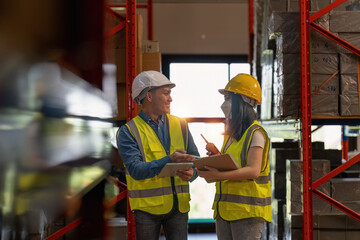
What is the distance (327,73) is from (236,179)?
192cm

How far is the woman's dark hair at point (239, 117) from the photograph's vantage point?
134 inches

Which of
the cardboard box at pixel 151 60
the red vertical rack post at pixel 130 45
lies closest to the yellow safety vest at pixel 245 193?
the red vertical rack post at pixel 130 45

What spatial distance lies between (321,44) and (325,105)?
0.64 m

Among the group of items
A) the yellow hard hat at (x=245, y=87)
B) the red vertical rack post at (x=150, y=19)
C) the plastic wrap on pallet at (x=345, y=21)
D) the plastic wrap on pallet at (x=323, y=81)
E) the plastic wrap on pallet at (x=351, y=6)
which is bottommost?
the yellow hard hat at (x=245, y=87)

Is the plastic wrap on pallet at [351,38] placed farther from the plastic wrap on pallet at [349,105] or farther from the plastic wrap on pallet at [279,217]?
the plastic wrap on pallet at [279,217]

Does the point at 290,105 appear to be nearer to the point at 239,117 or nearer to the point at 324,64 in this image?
the point at 324,64

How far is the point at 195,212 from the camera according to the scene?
9.77m

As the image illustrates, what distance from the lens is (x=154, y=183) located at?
3.29 meters

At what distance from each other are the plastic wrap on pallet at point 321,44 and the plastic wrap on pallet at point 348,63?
0.37ft

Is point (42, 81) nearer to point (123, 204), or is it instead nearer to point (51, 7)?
point (51, 7)

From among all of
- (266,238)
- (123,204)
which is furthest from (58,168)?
(266,238)

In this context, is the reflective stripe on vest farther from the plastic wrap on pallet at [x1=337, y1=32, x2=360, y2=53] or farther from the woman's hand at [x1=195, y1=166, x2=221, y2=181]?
the plastic wrap on pallet at [x1=337, y1=32, x2=360, y2=53]

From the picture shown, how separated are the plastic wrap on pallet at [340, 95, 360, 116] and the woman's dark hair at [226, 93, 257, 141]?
1.43m

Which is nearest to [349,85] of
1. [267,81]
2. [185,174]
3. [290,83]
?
[290,83]
